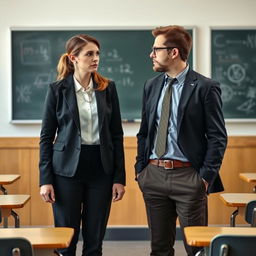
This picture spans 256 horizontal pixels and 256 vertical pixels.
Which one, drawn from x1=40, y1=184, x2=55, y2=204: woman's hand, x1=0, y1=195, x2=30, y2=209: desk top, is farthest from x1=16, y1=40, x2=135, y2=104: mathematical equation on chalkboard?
x1=40, y1=184, x2=55, y2=204: woman's hand

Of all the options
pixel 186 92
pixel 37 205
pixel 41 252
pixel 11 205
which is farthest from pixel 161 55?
pixel 37 205

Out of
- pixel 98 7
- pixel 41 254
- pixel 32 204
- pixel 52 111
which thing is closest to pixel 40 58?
pixel 98 7

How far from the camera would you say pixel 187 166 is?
3.17m

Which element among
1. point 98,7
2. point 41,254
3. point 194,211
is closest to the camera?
point 41,254

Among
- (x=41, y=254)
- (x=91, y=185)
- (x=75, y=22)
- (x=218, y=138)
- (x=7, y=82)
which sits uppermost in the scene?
(x=75, y=22)

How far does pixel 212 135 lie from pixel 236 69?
2.99 m

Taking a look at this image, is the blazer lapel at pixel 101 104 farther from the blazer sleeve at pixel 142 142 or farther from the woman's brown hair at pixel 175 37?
the woman's brown hair at pixel 175 37

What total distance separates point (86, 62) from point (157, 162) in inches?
26.5

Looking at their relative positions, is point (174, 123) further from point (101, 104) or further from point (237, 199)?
point (237, 199)

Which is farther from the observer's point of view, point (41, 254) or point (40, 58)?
point (40, 58)

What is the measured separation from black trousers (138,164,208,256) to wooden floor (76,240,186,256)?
6.87 feet

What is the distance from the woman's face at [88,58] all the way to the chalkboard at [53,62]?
2.75 m

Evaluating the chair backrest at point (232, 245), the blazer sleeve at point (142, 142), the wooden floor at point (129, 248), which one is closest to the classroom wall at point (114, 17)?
the wooden floor at point (129, 248)

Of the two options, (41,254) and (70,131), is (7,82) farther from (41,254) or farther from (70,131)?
(41,254)
